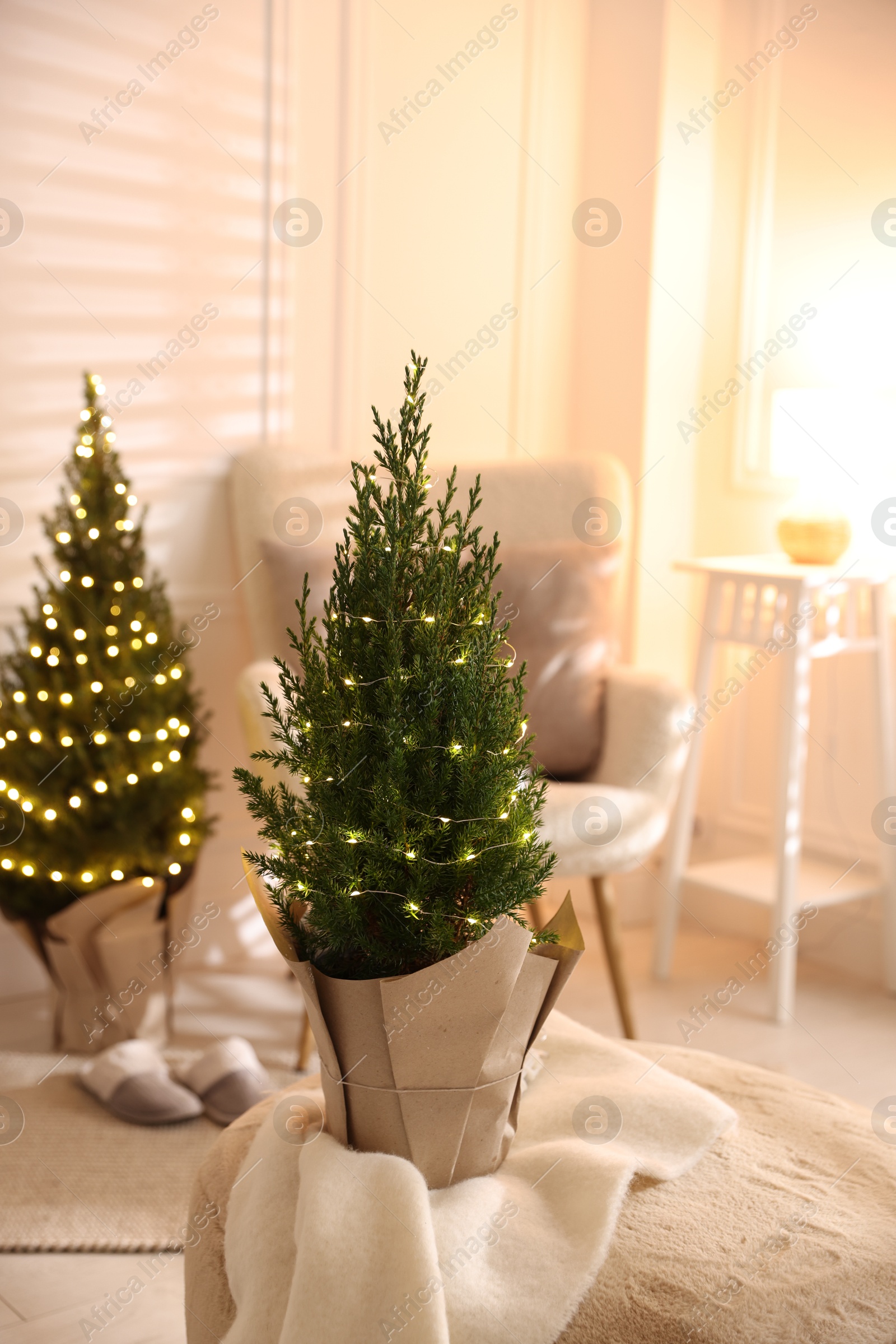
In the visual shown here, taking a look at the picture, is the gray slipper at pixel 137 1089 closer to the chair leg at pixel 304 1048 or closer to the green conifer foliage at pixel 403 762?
the chair leg at pixel 304 1048

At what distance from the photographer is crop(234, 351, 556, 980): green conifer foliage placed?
0.89 m

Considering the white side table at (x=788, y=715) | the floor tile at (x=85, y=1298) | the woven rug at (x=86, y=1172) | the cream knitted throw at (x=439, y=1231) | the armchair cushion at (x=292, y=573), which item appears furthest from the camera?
the white side table at (x=788, y=715)

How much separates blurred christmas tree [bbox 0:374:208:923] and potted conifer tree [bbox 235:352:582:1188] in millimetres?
1283

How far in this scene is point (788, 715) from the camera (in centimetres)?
246

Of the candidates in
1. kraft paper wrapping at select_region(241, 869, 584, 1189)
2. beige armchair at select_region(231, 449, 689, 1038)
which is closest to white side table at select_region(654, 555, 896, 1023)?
beige armchair at select_region(231, 449, 689, 1038)

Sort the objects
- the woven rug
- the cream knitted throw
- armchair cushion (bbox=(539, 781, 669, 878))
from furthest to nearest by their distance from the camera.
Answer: armchair cushion (bbox=(539, 781, 669, 878)) < the woven rug < the cream knitted throw

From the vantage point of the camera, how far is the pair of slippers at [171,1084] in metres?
1.96

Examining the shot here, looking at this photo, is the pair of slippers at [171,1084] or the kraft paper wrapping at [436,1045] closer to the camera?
the kraft paper wrapping at [436,1045]

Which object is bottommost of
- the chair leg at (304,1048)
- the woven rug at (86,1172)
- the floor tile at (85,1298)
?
the floor tile at (85,1298)

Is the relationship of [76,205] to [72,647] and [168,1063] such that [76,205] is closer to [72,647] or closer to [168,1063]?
[72,647]

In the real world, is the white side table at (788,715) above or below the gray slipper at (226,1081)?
above

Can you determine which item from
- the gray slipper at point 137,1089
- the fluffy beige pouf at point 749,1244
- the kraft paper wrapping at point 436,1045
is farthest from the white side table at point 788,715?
the kraft paper wrapping at point 436,1045

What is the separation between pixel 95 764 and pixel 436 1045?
55.6 inches

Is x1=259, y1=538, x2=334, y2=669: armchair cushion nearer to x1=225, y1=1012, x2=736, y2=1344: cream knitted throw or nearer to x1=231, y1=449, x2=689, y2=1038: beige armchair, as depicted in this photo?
x1=231, y1=449, x2=689, y2=1038: beige armchair
